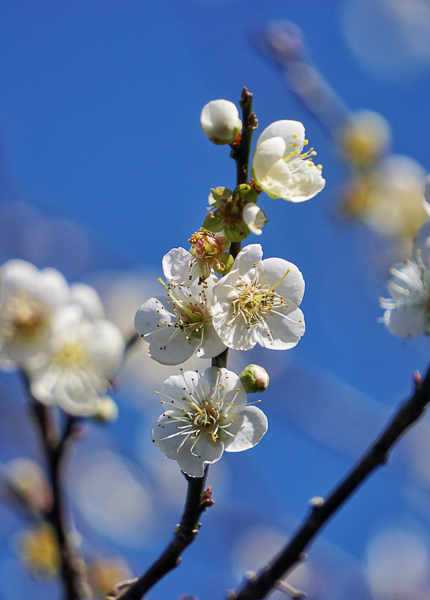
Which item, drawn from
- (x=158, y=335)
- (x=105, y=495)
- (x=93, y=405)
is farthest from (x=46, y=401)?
(x=105, y=495)

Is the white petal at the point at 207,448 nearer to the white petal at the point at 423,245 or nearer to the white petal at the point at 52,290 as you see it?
the white petal at the point at 423,245

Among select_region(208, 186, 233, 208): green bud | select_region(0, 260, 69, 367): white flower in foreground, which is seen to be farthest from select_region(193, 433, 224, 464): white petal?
select_region(0, 260, 69, 367): white flower in foreground

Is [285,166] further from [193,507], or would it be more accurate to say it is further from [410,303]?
[193,507]

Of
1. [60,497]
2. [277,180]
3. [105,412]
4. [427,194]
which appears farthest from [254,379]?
[105,412]

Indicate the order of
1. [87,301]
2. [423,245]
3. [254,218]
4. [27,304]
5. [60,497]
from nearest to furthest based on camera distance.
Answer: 1. [254,218]
2. [423,245]
3. [60,497]
4. [27,304]
5. [87,301]

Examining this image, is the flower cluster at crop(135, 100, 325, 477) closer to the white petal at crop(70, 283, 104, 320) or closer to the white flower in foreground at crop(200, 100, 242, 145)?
the white flower in foreground at crop(200, 100, 242, 145)

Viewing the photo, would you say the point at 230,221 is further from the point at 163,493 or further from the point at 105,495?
the point at 105,495

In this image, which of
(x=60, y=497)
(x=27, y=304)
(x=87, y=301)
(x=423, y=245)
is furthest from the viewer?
(x=87, y=301)
